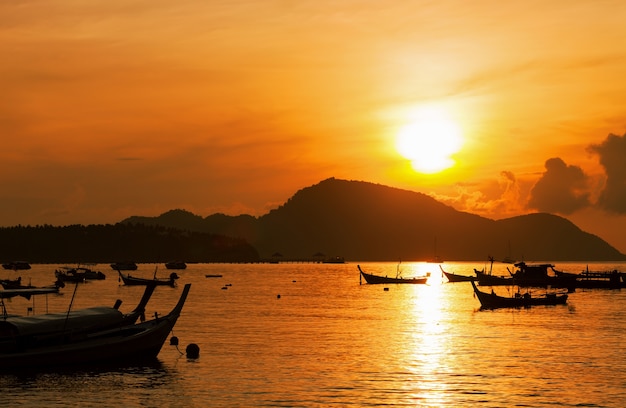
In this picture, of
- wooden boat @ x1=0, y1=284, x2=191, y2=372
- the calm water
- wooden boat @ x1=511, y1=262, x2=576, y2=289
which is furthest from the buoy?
wooden boat @ x1=511, y1=262, x2=576, y2=289

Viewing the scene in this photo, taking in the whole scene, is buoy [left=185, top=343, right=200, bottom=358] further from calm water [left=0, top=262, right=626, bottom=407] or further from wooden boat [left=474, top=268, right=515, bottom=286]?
wooden boat [left=474, top=268, right=515, bottom=286]

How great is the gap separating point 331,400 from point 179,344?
2434 centimetres

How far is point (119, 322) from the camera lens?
5353 centimetres

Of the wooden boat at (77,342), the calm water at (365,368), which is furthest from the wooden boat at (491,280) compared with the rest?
the wooden boat at (77,342)

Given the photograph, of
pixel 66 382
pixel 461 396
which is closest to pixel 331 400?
pixel 461 396

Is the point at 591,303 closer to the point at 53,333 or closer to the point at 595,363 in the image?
the point at 595,363

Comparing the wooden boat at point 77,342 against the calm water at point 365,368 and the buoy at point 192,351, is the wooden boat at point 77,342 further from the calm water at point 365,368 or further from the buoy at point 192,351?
the buoy at point 192,351

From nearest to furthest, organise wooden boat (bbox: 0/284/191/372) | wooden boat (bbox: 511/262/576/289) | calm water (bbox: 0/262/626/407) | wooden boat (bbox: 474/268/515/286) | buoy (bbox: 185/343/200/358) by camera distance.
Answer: calm water (bbox: 0/262/626/407), wooden boat (bbox: 0/284/191/372), buoy (bbox: 185/343/200/358), wooden boat (bbox: 511/262/576/289), wooden boat (bbox: 474/268/515/286)

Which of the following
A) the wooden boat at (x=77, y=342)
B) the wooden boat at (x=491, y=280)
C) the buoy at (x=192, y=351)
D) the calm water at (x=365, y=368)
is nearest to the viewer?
the calm water at (x=365, y=368)

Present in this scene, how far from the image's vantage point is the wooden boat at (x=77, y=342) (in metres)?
48.5

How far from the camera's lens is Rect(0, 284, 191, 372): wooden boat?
1908 inches

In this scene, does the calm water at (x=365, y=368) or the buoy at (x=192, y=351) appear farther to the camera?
the buoy at (x=192, y=351)

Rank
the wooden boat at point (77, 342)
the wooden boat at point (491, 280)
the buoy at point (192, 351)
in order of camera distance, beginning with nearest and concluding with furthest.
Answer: the wooden boat at point (77, 342)
the buoy at point (192, 351)
the wooden boat at point (491, 280)

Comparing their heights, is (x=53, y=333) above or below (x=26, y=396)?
above
